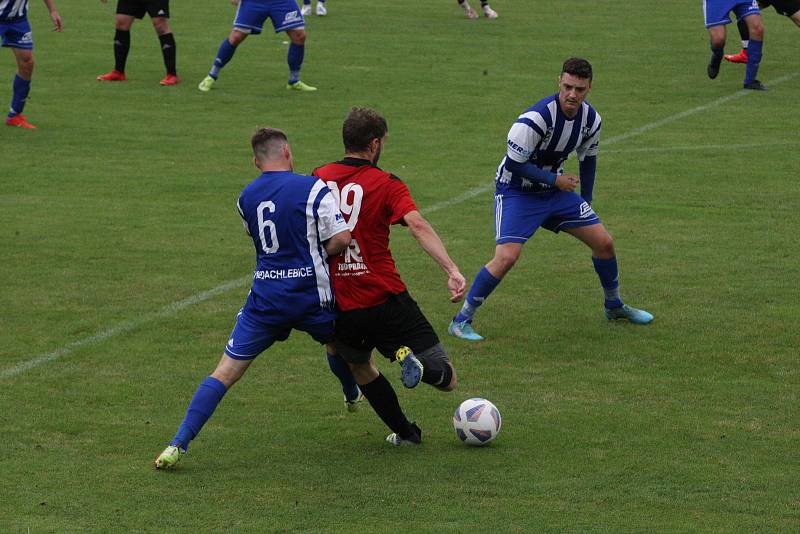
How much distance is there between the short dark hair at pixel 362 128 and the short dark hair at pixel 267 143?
1.16 ft

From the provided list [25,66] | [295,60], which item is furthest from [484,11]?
[25,66]

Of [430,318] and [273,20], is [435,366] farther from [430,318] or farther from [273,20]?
[273,20]

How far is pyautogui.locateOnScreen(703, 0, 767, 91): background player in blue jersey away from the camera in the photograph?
17.5 meters

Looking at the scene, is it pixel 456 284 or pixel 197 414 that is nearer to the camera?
pixel 456 284

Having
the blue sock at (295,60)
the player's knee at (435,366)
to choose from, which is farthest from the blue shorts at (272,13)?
the player's knee at (435,366)

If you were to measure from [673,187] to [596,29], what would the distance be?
36.4 feet

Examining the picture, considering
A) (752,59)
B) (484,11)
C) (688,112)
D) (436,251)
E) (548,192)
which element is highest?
(436,251)

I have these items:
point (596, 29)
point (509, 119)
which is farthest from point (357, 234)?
point (596, 29)

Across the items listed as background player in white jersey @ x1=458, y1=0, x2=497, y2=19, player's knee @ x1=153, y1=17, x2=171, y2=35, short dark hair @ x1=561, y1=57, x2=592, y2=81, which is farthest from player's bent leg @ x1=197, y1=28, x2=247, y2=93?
short dark hair @ x1=561, y1=57, x2=592, y2=81

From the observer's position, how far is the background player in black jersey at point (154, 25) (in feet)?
59.1

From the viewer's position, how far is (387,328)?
21.6 feet

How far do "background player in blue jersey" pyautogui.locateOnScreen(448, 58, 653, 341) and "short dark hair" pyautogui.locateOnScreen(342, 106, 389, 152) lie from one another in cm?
216

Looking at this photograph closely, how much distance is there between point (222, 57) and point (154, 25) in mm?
1048

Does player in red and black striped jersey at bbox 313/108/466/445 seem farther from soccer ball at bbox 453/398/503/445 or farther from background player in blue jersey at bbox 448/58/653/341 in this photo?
background player in blue jersey at bbox 448/58/653/341
